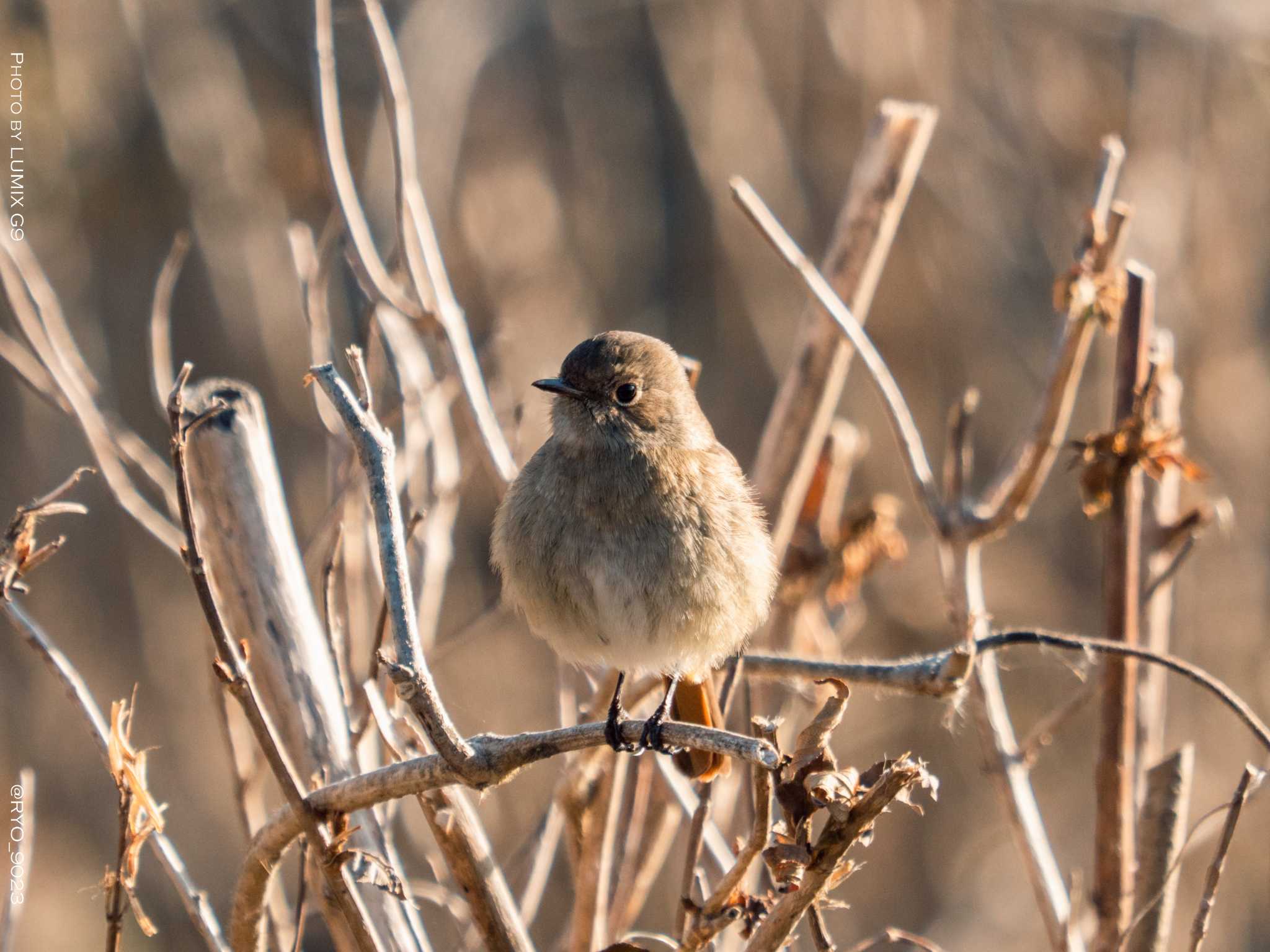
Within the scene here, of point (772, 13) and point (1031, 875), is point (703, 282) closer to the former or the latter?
point (772, 13)

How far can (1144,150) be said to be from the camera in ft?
17.7

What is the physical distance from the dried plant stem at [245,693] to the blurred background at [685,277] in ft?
11.0

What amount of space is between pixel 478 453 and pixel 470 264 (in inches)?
103

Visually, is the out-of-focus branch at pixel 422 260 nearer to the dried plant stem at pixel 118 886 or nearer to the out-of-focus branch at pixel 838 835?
the dried plant stem at pixel 118 886

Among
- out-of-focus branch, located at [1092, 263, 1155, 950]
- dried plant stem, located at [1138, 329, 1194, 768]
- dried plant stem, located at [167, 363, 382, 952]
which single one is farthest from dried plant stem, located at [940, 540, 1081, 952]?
dried plant stem, located at [167, 363, 382, 952]

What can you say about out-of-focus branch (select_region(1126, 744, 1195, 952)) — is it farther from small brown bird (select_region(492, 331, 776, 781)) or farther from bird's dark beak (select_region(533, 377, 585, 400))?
bird's dark beak (select_region(533, 377, 585, 400))

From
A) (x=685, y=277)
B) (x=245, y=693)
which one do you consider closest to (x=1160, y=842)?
(x=245, y=693)

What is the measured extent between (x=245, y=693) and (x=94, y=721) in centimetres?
39

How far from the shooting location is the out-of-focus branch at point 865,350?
7.63ft

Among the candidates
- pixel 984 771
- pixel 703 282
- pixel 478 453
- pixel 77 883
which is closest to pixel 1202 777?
pixel 703 282

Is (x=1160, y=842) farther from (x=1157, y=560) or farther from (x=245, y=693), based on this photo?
(x=245, y=693)

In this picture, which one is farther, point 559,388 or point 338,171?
point 559,388

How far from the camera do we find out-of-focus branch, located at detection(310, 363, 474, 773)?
1.44m

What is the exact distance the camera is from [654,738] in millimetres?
1929
